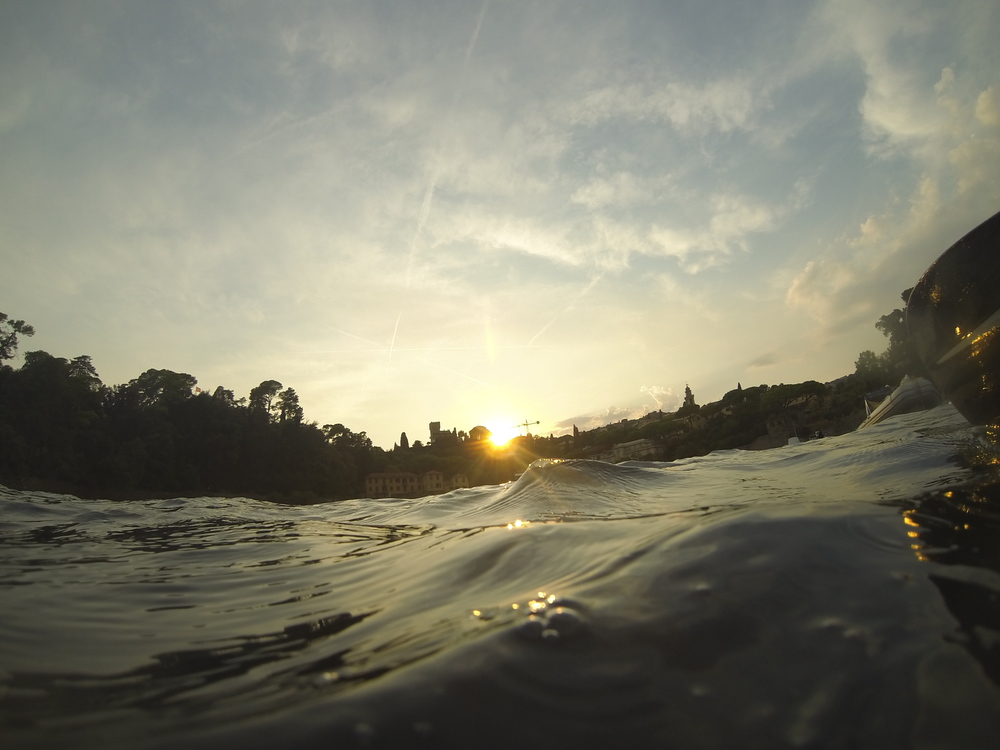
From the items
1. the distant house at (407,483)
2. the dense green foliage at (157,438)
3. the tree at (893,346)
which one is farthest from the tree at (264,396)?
the tree at (893,346)

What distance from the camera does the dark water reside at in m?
1.06

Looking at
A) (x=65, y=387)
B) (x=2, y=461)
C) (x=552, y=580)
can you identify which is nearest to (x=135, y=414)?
(x=65, y=387)

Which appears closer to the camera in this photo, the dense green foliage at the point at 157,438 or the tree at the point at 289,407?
the dense green foliage at the point at 157,438

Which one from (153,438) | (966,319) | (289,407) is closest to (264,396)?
(289,407)

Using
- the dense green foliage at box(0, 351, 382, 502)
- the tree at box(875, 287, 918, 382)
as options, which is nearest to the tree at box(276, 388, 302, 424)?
the dense green foliage at box(0, 351, 382, 502)

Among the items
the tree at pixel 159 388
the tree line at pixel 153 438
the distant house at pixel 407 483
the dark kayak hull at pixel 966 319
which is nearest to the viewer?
the dark kayak hull at pixel 966 319

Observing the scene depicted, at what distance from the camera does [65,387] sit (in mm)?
53000

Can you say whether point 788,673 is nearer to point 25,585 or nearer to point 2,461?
point 25,585

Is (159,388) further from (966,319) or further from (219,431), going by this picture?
(966,319)

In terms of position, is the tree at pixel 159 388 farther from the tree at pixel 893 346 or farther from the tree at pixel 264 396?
the tree at pixel 893 346

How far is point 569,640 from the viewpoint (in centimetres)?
140

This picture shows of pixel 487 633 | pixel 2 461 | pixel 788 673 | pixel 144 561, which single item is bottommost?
pixel 788 673

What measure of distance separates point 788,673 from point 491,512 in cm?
404

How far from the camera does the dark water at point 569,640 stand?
41.8 inches
